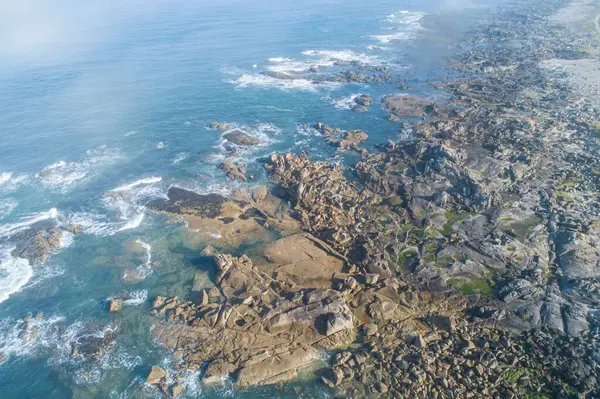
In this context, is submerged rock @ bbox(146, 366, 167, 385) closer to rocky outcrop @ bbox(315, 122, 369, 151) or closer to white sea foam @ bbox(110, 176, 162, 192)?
white sea foam @ bbox(110, 176, 162, 192)

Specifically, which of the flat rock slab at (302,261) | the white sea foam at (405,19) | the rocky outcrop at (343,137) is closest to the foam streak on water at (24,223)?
the flat rock slab at (302,261)

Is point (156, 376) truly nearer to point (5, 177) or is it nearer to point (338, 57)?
point (5, 177)

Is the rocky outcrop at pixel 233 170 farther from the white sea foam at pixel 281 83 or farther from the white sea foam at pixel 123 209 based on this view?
the white sea foam at pixel 281 83

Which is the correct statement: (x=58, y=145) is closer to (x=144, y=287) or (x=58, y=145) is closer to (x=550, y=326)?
(x=144, y=287)

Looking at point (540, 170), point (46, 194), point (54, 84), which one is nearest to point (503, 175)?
point (540, 170)

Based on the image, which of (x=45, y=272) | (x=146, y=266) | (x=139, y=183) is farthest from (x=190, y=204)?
(x=45, y=272)

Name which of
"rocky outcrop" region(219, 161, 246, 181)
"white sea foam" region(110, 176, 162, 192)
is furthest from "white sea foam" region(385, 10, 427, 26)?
"white sea foam" region(110, 176, 162, 192)

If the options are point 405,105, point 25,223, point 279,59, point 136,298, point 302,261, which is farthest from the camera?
point 279,59
